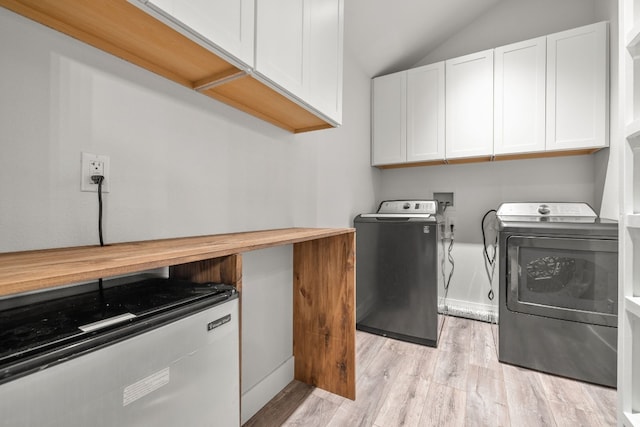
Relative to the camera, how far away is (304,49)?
1256 millimetres

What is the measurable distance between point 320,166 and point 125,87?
1.28 metres

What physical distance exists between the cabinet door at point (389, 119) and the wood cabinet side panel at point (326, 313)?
154 cm

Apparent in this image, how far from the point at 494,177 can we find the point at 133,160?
9.47 ft

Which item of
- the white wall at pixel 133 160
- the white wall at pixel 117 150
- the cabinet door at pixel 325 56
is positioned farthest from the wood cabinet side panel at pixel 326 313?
the cabinet door at pixel 325 56

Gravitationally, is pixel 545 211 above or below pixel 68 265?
above

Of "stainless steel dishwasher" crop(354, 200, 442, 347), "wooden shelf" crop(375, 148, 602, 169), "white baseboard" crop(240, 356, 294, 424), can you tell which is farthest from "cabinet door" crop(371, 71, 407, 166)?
"white baseboard" crop(240, 356, 294, 424)

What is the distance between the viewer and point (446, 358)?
1.98 metres

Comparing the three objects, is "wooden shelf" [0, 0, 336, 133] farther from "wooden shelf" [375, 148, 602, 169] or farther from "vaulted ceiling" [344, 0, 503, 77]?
"wooden shelf" [375, 148, 602, 169]

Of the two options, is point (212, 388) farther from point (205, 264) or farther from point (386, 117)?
point (386, 117)

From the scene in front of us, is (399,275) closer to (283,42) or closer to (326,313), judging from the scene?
(326,313)

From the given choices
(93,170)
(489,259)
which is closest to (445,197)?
(489,259)

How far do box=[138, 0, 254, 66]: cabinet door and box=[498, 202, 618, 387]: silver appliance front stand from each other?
195 cm

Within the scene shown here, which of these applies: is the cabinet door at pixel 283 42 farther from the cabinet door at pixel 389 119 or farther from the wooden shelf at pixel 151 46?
the cabinet door at pixel 389 119

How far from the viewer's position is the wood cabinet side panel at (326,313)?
1559 mm
